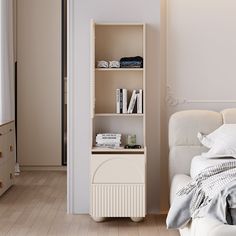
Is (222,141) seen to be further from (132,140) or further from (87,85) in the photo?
(87,85)

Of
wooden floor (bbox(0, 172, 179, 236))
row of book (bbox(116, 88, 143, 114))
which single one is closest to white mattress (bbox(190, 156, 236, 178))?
wooden floor (bbox(0, 172, 179, 236))

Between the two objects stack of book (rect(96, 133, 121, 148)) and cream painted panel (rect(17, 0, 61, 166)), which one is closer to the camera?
stack of book (rect(96, 133, 121, 148))

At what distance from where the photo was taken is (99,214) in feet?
15.5

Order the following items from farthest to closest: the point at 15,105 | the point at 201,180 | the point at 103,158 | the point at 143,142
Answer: the point at 15,105 < the point at 143,142 < the point at 103,158 < the point at 201,180

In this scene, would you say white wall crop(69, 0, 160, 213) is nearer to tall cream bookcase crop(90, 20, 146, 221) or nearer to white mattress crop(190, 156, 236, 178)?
tall cream bookcase crop(90, 20, 146, 221)

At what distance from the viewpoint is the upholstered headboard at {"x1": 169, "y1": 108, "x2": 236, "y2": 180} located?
490cm

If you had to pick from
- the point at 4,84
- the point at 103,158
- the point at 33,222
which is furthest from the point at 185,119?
the point at 4,84

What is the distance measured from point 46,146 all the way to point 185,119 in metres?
3.05

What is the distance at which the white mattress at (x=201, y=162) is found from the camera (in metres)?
4.35

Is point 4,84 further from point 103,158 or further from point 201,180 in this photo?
point 201,180

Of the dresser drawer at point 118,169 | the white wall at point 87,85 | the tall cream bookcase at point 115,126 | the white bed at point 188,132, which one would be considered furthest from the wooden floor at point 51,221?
the white bed at point 188,132

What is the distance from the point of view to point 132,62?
16.0ft

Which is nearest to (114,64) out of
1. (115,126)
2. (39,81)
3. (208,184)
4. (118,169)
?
(115,126)

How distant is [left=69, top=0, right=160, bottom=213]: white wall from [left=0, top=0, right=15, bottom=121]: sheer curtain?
5.38 feet
